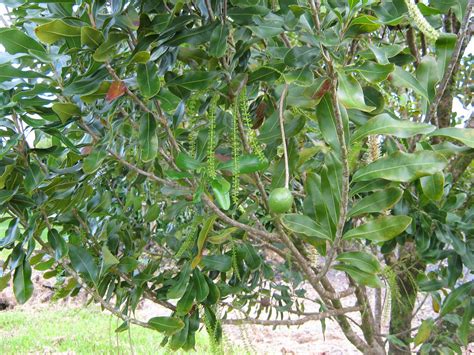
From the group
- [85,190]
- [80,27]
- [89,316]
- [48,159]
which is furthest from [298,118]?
[89,316]

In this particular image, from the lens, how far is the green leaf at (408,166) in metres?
0.79

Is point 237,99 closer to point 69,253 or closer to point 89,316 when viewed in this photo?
point 69,253

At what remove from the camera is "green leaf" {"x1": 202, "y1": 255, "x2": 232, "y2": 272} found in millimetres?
1259

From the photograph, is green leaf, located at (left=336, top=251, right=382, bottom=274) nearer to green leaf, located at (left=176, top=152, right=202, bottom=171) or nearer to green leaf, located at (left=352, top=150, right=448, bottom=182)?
green leaf, located at (left=352, top=150, right=448, bottom=182)

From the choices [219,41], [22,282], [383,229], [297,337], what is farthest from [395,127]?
[297,337]

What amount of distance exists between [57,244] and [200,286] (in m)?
0.35

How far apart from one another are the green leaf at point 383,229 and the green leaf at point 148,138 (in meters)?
0.38

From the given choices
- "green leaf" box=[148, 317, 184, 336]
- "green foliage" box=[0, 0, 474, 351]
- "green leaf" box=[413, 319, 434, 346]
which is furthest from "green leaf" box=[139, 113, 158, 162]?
"green leaf" box=[413, 319, 434, 346]

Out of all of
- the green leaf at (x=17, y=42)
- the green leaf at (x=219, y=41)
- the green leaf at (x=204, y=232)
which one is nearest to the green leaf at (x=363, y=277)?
the green leaf at (x=204, y=232)

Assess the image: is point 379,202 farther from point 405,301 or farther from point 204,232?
point 405,301

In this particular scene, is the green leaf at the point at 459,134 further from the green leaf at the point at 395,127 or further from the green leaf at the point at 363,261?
the green leaf at the point at 363,261

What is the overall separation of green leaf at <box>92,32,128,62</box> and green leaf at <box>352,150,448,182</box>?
46 cm

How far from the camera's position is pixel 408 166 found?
2.64 feet

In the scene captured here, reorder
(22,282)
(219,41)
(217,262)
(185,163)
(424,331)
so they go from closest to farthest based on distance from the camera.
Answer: (219,41) → (185,163) → (22,282) → (217,262) → (424,331)
